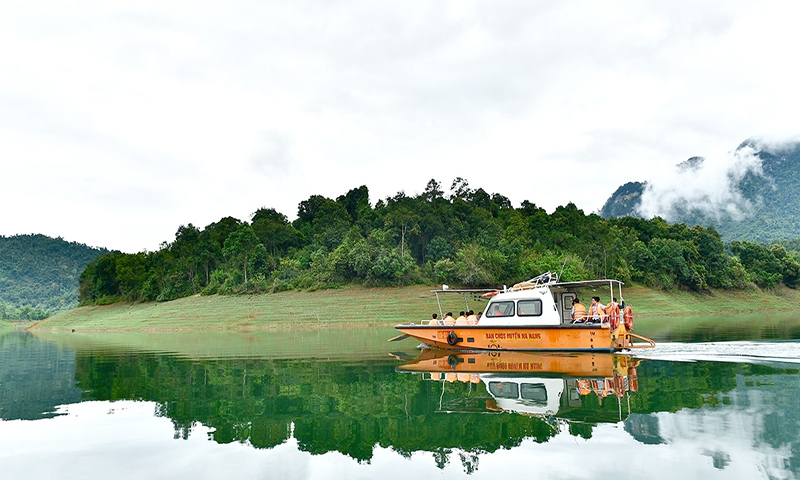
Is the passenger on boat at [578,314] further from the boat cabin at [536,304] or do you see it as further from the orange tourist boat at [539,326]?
the boat cabin at [536,304]

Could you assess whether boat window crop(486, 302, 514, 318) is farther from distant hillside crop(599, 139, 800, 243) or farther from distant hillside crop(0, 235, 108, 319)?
distant hillside crop(599, 139, 800, 243)

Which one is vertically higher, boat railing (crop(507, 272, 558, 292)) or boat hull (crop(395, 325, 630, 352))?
boat railing (crop(507, 272, 558, 292))

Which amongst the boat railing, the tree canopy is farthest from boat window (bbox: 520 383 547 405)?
the tree canopy

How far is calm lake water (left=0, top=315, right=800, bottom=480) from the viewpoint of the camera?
7262 mm

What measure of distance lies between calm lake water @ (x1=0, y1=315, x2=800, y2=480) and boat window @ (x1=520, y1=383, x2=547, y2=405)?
42 millimetres

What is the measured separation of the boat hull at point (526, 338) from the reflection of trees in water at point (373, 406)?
2884 mm

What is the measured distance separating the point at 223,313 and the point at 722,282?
68.1m

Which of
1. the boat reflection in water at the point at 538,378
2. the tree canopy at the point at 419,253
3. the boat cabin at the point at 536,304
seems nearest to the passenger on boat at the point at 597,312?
the boat cabin at the point at 536,304

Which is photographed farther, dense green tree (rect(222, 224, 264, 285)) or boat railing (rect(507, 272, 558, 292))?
dense green tree (rect(222, 224, 264, 285))

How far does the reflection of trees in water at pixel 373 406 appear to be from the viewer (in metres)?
8.48

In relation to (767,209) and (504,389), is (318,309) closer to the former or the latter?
(504,389)

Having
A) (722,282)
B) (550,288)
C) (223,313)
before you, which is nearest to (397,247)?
(223,313)

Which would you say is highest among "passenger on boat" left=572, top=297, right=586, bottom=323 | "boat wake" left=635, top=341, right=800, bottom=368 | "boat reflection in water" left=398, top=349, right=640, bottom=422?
"passenger on boat" left=572, top=297, right=586, bottom=323

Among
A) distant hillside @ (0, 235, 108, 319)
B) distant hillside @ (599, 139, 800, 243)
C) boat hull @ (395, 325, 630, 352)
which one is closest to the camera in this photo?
boat hull @ (395, 325, 630, 352)
